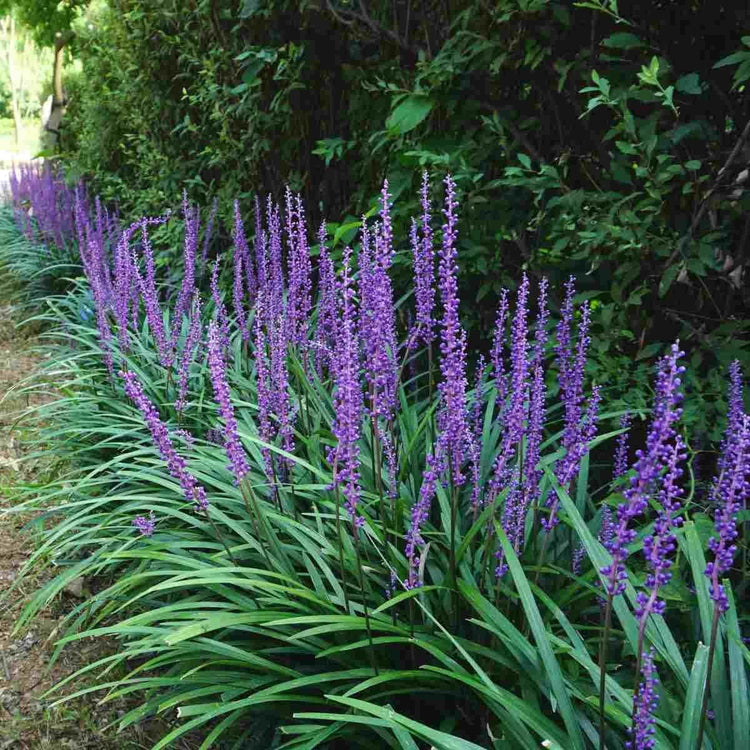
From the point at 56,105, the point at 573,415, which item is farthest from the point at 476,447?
the point at 56,105

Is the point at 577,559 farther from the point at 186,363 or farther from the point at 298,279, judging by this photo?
the point at 186,363

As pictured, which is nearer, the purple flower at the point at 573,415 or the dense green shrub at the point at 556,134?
the purple flower at the point at 573,415

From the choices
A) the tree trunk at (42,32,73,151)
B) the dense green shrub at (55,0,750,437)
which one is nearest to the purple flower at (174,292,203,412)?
the dense green shrub at (55,0,750,437)

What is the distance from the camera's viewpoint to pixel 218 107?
5.05 m

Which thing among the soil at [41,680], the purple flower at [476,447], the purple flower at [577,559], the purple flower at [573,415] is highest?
the purple flower at [573,415]

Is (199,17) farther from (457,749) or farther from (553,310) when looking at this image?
(457,749)

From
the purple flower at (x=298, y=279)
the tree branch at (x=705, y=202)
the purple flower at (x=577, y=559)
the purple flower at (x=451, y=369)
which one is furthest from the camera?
the purple flower at (x=298, y=279)

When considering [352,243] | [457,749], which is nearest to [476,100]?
[352,243]

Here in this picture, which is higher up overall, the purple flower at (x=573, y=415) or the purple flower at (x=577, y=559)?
the purple flower at (x=573, y=415)

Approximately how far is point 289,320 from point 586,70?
4.85ft

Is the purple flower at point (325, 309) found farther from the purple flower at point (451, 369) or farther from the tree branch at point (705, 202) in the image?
the tree branch at point (705, 202)

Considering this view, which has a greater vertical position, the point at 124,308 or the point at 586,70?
the point at 586,70

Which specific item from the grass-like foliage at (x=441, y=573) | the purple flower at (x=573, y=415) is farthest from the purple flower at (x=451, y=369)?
the purple flower at (x=573, y=415)

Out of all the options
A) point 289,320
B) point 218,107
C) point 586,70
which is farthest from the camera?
point 218,107
